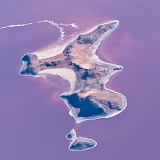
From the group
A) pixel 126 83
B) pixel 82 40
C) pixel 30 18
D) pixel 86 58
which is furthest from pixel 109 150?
pixel 30 18

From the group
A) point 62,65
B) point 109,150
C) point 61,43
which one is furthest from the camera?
point 61,43

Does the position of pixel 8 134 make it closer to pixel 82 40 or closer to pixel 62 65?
pixel 62 65

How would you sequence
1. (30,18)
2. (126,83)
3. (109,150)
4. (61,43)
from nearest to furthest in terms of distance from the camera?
1. (109,150)
2. (126,83)
3. (61,43)
4. (30,18)

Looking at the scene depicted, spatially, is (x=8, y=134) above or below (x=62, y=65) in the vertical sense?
below
